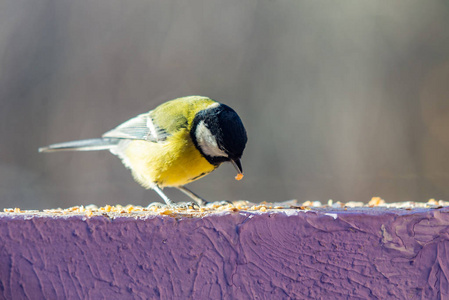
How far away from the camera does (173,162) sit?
8.38 feet

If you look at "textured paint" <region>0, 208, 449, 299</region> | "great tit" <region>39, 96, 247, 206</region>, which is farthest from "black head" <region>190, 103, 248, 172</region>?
"textured paint" <region>0, 208, 449, 299</region>

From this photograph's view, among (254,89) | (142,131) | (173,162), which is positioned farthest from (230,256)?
(254,89)

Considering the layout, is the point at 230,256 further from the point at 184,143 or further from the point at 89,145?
the point at 89,145

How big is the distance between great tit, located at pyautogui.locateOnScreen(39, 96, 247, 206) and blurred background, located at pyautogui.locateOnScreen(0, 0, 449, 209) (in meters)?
2.01

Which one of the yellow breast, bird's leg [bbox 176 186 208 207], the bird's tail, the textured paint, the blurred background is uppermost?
the blurred background

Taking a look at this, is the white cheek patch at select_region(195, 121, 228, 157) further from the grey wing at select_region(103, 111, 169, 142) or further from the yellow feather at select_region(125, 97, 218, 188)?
the grey wing at select_region(103, 111, 169, 142)

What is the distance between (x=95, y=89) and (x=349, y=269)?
4030 mm

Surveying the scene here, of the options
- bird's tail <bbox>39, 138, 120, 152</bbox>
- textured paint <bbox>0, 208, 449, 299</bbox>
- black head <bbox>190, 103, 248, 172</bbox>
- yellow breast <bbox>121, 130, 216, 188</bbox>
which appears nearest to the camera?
textured paint <bbox>0, 208, 449, 299</bbox>

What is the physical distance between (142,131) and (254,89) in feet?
7.48

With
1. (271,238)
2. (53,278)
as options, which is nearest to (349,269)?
(271,238)

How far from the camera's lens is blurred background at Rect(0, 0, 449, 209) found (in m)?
4.82

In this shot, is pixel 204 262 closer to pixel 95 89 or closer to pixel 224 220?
pixel 224 220

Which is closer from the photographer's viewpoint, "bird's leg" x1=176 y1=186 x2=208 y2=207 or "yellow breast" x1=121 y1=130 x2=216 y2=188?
"yellow breast" x1=121 y1=130 x2=216 y2=188

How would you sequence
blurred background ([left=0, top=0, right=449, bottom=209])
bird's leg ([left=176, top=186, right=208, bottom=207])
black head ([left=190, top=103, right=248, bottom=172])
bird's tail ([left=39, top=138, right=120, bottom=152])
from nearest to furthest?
black head ([left=190, top=103, right=248, bottom=172]) < bird's leg ([left=176, top=186, right=208, bottom=207]) < bird's tail ([left=39, top=138, right=120, bottom=152]) < blurred background ([left=0, top=0, right=449, bottom=209])
